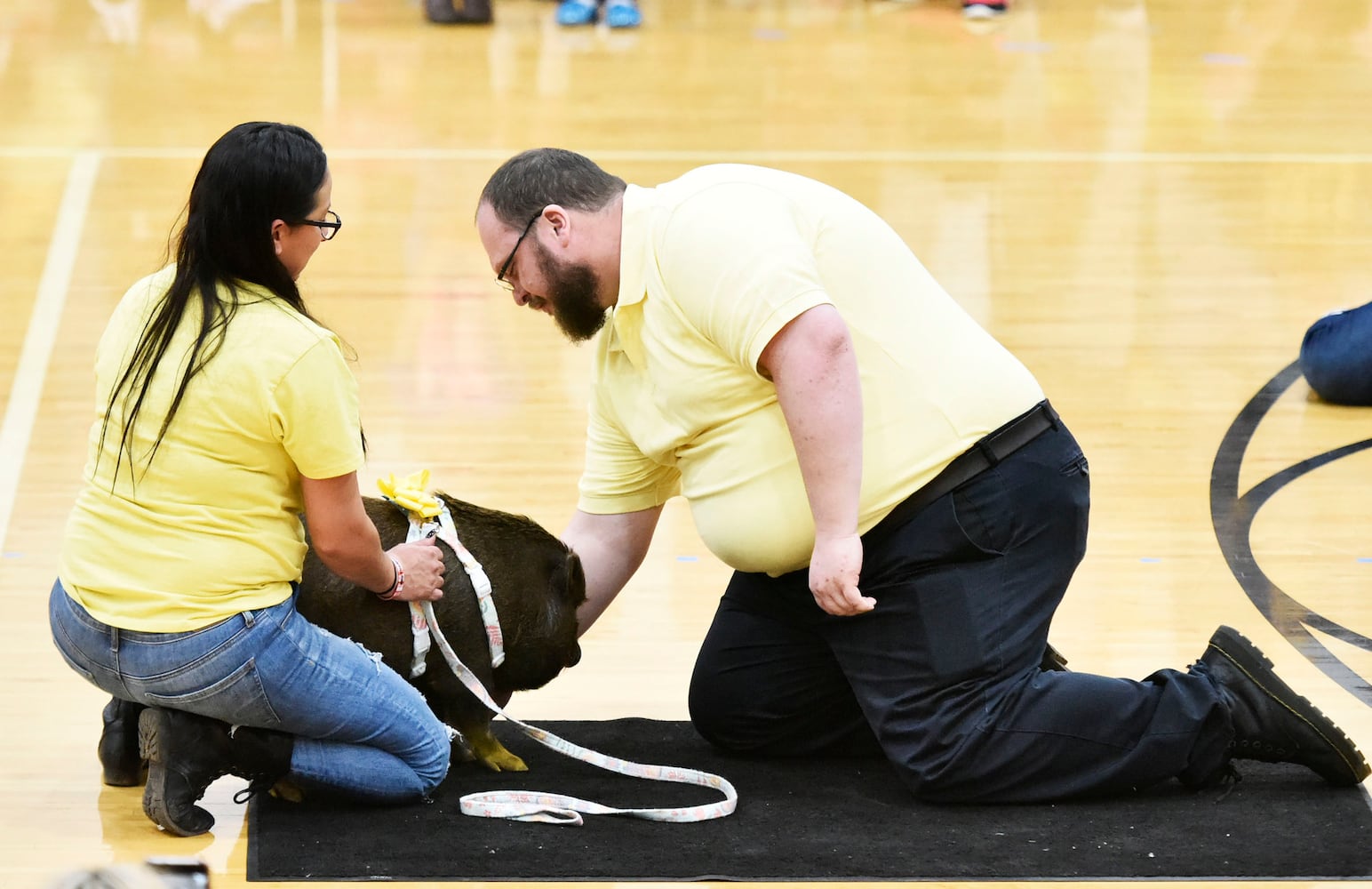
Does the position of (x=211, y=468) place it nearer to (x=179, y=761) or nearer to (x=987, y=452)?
(x=179, y=761)

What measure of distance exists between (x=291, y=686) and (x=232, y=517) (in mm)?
240

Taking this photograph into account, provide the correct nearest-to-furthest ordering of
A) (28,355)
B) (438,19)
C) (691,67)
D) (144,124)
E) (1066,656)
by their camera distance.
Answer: (1066,656)
(28,355)
(144,124)
(691,67)
(438,19)

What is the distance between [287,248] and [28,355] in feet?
7.79

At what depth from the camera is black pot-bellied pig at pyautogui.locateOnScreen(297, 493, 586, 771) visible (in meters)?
2.39

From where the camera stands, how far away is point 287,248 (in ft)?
7.18

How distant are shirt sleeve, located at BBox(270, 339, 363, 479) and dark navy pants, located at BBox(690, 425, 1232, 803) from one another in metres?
0.76

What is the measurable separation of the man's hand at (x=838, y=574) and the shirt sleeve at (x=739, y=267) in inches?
10.4

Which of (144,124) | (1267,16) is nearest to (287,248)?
(144,124)

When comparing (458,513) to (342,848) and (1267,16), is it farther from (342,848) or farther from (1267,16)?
(1267,16)

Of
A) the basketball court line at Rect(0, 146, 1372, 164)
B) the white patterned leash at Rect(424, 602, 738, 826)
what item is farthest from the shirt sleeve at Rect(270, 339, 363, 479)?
the basketball court line at Rect(0, 146, 1372, 164)

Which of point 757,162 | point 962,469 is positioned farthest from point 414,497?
point 757,162

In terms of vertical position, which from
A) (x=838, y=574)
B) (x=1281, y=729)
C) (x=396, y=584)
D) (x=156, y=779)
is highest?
(x=838, y=574)

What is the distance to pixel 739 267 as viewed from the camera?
2213 mm

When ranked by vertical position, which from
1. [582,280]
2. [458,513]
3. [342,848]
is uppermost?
[582,280]
